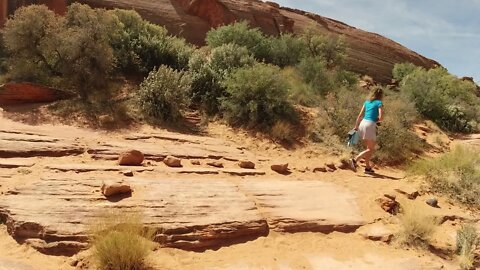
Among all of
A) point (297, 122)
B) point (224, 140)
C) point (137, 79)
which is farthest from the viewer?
point (137, 79)

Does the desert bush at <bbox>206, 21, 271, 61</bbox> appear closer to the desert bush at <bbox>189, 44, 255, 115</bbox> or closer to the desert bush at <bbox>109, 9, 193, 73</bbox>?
the desert bush at <bbox>109, 9, 193, 73</bbox>

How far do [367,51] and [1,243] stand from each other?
103 ft

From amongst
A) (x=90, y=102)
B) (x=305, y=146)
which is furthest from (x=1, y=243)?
(x=305, y=146)

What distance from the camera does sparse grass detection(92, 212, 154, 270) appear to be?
13.5 ft

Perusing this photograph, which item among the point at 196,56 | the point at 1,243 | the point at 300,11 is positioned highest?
the point at 300,11

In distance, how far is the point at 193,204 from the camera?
5.53 meters

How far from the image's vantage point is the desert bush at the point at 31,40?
34.6ft

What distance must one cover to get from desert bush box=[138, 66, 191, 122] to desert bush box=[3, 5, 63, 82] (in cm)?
253

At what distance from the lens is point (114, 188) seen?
5.32m

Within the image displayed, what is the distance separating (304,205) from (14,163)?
4.29m

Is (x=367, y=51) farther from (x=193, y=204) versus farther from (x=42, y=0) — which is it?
(x=193, y=204)

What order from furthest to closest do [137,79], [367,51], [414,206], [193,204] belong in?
[367,51] < [137,79] < [414,206] < [193,204]

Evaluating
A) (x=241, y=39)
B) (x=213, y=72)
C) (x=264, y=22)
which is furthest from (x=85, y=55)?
(x=264, y=22)

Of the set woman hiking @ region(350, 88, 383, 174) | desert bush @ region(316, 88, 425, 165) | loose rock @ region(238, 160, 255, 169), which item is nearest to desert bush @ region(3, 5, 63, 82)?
loose rock @ region(238, 160, 255, 169)
